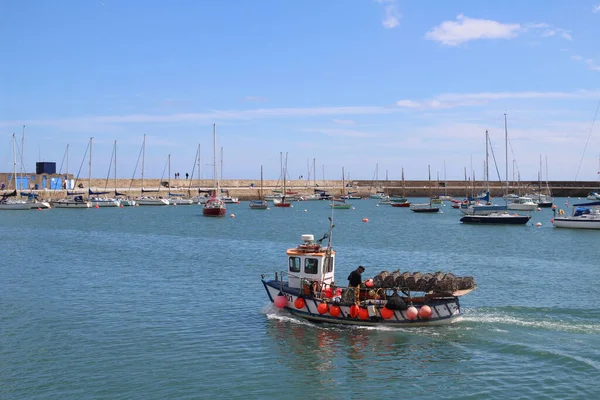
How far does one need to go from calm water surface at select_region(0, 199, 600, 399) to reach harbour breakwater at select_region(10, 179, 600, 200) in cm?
9523

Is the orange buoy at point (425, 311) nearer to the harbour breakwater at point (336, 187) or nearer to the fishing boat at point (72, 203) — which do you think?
the fishing boat at point (72, 203)

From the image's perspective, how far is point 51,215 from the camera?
93.7 meters

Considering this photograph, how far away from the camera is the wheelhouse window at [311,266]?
81.1 ft

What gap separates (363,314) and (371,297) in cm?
89

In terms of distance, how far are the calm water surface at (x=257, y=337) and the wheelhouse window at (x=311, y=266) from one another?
203 centimetres

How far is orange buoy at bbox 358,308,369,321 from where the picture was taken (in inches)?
907

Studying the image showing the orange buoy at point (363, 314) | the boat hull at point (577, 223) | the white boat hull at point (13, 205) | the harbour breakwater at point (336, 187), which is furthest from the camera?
the harbour breakwater at point (336, 187)

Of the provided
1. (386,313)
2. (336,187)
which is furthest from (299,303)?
(336,187)

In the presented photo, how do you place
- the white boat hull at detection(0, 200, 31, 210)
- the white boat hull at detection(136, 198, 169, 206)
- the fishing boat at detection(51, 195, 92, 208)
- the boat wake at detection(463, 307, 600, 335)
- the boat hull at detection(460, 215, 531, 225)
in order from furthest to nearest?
the white boat hull at detection(136, 198, 169, 206)
the fishing boat at detection(51, 195, 92, 208)
the white boat hull at detection(0, 200, 31, 210)
the boat hull at detection(460, 215, 531, 225)
the boat wake at detection(463, 307, 600, 335)

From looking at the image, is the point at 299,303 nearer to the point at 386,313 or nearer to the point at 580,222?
the point at 386,313

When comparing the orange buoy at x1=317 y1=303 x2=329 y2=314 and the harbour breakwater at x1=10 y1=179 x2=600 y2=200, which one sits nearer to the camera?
the orange buoy at x1=317 y1=303 x2=329 y2=314

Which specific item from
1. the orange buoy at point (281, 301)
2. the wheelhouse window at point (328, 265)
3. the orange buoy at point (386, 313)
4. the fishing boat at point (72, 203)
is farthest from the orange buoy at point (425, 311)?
the fishing boat at point (72, 203)

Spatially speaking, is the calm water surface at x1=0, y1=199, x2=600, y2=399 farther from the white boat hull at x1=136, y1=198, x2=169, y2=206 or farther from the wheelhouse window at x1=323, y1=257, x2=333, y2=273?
the white boat hull at x1=136, y1=198, x2=169, y2=206

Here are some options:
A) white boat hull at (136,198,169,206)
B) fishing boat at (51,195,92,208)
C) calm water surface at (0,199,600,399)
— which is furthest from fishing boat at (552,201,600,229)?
white boat hull at (136,198,169,206)
